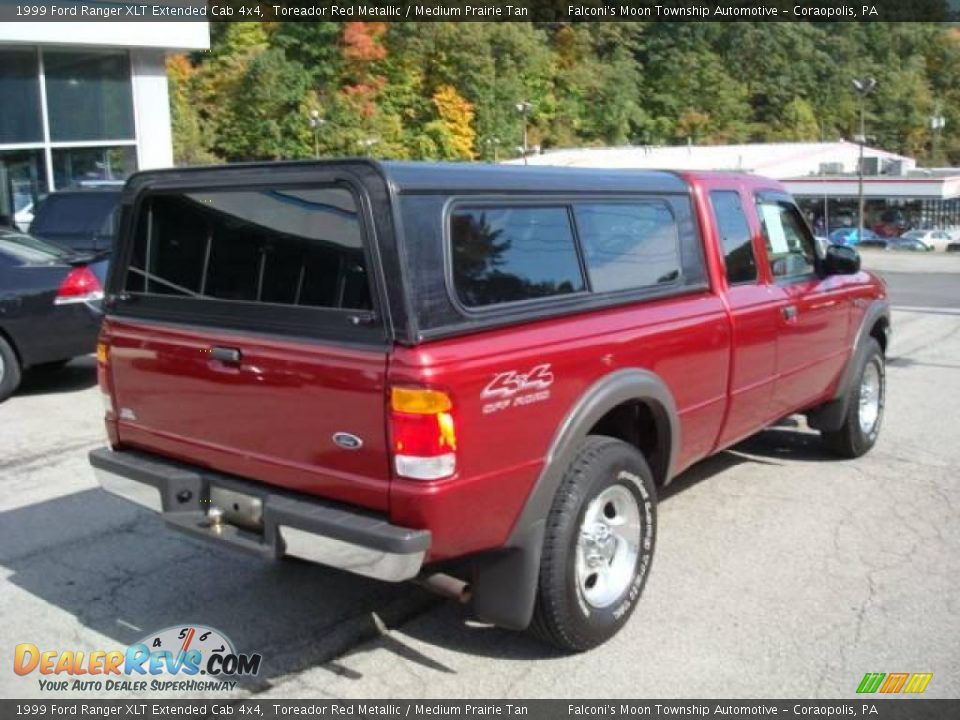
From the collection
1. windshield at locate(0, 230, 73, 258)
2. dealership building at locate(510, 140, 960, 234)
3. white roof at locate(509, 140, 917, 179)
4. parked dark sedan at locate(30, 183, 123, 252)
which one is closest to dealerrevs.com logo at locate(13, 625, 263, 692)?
windshield at locate(0, 230, 73, 258)

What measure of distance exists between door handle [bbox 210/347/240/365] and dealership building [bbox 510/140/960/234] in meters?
58.3

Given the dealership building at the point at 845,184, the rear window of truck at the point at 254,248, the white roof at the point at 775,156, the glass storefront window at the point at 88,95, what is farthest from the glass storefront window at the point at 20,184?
the dealership building at the point at 845,184

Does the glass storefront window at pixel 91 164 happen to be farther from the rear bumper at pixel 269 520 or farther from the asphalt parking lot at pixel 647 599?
the rear bumper at pixel 269 520

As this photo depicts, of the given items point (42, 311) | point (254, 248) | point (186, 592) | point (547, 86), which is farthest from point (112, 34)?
point (547, 86)

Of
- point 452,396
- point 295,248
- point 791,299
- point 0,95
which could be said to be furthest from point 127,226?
point 0,95

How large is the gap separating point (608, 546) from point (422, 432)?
3.91ft

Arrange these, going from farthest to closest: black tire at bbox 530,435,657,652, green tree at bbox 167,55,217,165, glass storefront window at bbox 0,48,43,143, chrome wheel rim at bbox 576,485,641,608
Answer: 1. green tree at bbox 167,55,217,165
2. glass storefront window at bbox 0,48,43,143
3. chrome wheel rim at bbox 576,485,641,608
4. black tire at bbox 530,435,657,652

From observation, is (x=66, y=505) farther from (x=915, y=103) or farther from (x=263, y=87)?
(x=915, y=103)

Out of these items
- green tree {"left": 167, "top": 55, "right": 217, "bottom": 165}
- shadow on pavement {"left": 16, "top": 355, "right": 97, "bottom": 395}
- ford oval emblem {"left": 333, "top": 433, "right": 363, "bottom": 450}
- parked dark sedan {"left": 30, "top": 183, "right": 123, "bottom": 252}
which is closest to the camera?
ford oval emblem {"left": 333, "top": 433, "right": 363, "bottom": 450}

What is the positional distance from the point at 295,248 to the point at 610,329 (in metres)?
1.29

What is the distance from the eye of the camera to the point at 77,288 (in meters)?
8.41

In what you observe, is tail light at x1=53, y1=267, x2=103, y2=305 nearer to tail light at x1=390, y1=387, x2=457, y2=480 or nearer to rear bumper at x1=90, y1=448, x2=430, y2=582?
rear bumper at x1=90, y1=448, x2=430, y2=582

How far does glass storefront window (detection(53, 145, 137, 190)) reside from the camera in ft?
57.5

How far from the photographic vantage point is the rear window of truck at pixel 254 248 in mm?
3426
